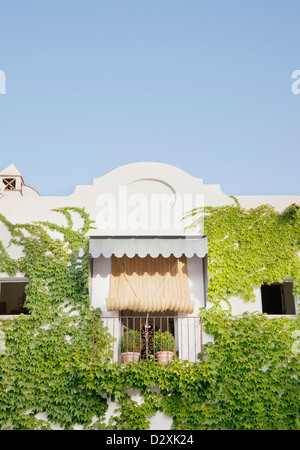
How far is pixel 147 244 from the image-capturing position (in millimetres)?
13438

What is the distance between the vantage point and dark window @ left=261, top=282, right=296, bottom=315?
49.0 ft

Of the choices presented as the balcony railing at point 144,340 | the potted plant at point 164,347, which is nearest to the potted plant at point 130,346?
the balcony railing at point 144,340

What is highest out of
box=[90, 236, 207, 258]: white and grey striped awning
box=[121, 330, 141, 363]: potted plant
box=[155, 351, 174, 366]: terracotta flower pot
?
box=[90, 236, 207, 258]: white and grey striped awning

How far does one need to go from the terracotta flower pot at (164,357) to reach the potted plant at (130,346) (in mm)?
490

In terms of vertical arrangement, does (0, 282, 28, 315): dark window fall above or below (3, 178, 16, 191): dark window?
below

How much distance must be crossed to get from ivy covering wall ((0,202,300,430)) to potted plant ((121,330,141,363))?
0.32 m

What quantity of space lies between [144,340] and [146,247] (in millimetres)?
2347

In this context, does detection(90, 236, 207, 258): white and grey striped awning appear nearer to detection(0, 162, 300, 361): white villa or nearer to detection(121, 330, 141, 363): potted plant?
detection(0, 162, 300, 361): white villa

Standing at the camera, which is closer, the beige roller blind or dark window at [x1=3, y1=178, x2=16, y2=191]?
the beige roller blind

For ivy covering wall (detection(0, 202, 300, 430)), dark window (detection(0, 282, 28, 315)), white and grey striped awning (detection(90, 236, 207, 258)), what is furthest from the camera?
dark window (detection(0, 282, 28, 315))

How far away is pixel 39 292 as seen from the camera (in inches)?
547

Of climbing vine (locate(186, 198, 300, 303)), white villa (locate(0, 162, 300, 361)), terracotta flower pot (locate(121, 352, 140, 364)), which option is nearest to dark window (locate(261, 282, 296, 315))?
white villa (locate(0, 162, 300, 361))

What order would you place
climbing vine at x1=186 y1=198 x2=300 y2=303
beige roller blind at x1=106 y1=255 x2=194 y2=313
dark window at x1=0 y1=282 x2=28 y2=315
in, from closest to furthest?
beige roller blind at x1=106 y1=255 x2=194 y2=313 → climbing vine at x1=186 y1=198 x2=300 y2=303 → dark window at x1=0 y1=282 x2=28 y2=315

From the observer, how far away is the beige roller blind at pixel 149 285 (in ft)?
44.1
